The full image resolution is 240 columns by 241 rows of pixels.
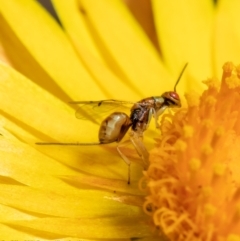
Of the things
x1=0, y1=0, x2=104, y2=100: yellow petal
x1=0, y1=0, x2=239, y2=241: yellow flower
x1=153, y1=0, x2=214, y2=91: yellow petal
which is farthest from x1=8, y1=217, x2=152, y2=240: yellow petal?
x1=153, y1=0, x2=214, y2=91: yellow petal

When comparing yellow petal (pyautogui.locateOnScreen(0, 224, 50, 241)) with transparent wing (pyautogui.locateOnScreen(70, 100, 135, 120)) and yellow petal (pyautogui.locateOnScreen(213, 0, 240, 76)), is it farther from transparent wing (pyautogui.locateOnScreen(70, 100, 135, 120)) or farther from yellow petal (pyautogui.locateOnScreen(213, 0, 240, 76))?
yellow petal (pyautogui.locateOnScreen(213, 0, 240, 76))

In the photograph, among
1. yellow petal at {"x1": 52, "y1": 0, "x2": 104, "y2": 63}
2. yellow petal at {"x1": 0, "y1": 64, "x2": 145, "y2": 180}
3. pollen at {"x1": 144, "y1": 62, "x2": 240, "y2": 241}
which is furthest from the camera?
yellow petal at {"x1": 52, "y1": 0, "x2": 104, "y2": 63}

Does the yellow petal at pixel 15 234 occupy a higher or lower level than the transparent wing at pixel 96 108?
lower

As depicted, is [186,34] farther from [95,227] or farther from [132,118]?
[95,227]

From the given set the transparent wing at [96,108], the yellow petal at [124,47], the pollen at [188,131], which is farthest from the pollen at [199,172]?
the yellow petal at [124,47]

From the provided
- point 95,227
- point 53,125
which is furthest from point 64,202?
point 53,125

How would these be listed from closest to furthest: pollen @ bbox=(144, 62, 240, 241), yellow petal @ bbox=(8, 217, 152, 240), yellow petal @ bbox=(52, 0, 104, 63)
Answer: pollen @ bbox=(144, 62, 240, 241)
yellow petal @ bbox=(8, 217, 152, 240)
yellow petal @ bbox=(52, 0, 104, 63)

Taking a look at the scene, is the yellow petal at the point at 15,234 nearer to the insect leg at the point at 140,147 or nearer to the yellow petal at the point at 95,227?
the yellow petal at the point at 95,227
